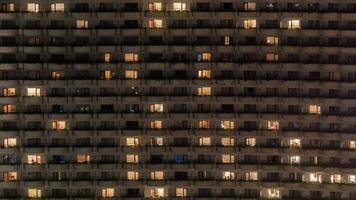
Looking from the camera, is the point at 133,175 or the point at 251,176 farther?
the point at 133,175

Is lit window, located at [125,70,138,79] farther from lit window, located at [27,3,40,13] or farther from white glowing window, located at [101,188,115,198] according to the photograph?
white glowing window, located at [101,188,115,198]

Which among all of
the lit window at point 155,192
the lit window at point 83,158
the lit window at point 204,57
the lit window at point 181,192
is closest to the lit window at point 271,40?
the lit window at point 204,57

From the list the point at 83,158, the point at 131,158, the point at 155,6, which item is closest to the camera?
the point at 155,6

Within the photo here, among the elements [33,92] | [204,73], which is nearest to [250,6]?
[204,73]

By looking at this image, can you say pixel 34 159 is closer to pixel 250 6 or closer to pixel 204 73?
pixel 204 73

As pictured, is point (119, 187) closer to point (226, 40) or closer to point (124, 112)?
point (124, 112)

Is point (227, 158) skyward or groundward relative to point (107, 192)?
skyward

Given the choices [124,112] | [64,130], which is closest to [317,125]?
[124,112]

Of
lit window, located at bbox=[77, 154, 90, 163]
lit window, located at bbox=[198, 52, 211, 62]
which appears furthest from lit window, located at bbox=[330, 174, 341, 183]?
lit window, located at bbox=[77, 154, 90, 163]

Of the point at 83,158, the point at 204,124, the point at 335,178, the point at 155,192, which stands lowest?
the point at 155,192
